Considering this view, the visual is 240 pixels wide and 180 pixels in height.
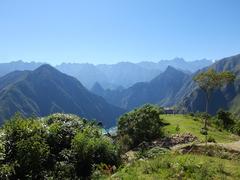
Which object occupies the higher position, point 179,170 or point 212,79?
point 212,79

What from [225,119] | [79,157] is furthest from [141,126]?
[225,119]

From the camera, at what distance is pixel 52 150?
21500 mm

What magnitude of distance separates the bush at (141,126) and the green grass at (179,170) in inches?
950

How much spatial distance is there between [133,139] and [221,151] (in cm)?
2103

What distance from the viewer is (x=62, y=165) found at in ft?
64.5

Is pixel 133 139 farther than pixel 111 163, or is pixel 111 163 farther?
pixel 133 139

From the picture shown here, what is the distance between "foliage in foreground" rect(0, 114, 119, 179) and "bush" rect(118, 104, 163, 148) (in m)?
17.6

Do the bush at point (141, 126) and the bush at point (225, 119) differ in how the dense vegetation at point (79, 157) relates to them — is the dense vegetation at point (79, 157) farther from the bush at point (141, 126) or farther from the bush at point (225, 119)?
the bush at point (225, 119)

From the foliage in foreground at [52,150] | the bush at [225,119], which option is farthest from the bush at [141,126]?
the bush at [225,119]

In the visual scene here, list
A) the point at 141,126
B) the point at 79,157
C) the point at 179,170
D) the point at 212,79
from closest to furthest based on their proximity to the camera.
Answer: the point at 179,170 → the point at 79,157 → the point at 141,126 → the point at 212,79

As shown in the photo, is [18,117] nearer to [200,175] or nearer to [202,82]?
[200,175]

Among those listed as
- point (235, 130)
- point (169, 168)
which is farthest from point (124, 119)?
point (169, 168)

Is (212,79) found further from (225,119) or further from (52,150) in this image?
(52,150)

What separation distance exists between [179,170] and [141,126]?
26.2 meters
